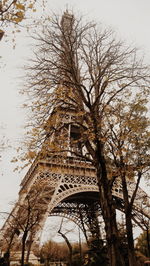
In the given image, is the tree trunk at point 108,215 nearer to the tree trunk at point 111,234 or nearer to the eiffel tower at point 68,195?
the tree trunk at point 111,234

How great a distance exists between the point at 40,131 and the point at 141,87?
4.15m

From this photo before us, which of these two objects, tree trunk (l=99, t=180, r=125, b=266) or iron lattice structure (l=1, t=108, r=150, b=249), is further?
iron lattice structure (l=1, t=108, r=150, b=249)

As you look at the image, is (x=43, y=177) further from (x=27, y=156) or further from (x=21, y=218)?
(x=27, y=156)

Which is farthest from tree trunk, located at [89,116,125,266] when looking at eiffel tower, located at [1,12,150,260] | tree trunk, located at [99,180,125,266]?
eiffel tower, located at [1,12,150,260]

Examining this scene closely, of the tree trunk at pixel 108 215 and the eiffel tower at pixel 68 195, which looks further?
the eiffel tower at pixel 68 195

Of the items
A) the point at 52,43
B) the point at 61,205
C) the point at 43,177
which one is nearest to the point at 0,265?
the point at 43,177

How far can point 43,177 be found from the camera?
2191 cm

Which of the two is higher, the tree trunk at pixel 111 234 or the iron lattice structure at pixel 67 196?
the iron lattice structure at pixel 67 196

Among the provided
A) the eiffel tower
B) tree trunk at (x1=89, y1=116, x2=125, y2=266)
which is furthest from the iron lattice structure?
tree trunk at (x1=89, y1=116, x2=125, y2=266)

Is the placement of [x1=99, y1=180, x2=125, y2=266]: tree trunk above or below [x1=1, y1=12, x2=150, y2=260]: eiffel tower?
below

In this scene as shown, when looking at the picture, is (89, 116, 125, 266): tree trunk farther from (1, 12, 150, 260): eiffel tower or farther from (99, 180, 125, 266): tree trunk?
(1, 12, 150, 260): eiffel tower

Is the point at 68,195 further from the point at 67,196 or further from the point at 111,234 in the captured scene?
the point at 111,234

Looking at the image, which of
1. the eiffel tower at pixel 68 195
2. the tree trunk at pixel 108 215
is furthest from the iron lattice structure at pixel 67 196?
the tree trunk at pixel 108 215

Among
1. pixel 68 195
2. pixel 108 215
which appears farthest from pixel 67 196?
pixel 108 215
